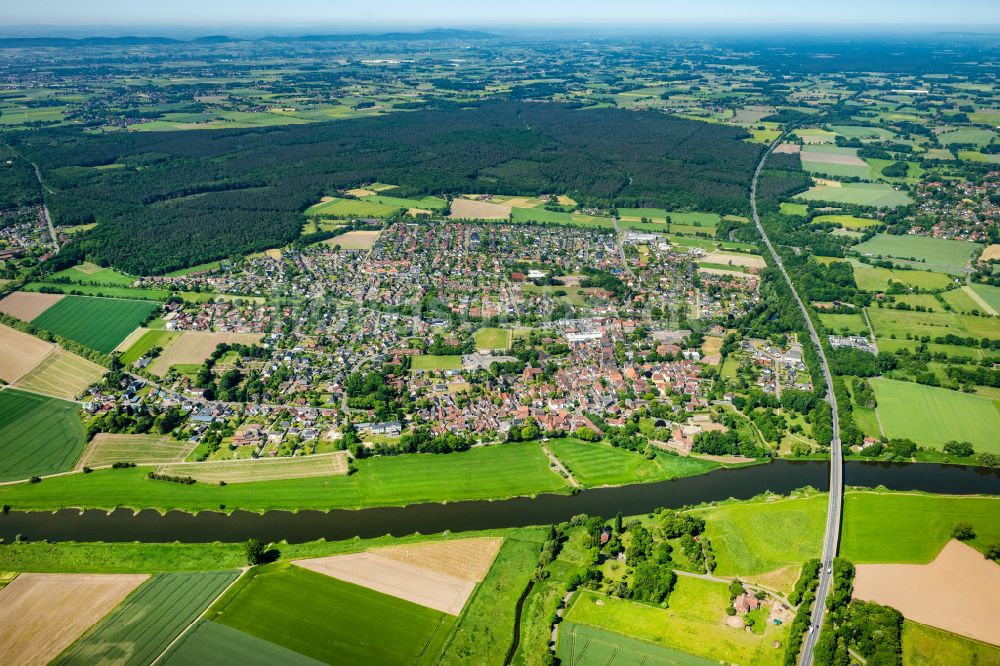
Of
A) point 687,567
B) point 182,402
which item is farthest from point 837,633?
point 182,402

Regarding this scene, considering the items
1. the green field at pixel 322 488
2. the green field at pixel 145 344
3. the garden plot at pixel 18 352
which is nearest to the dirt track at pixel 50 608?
the green field at pixel 322 488

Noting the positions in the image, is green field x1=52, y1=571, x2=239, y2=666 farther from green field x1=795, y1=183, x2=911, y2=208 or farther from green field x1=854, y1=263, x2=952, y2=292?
green field x1=795, y1=183, x2=911, y2=208

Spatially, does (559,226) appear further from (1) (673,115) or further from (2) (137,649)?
(1) (673,115)

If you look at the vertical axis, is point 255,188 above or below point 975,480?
above

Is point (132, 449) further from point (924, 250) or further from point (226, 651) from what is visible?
point (924, 250)

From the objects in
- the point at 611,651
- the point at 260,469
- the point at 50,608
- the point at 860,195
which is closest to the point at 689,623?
the point at 611,651

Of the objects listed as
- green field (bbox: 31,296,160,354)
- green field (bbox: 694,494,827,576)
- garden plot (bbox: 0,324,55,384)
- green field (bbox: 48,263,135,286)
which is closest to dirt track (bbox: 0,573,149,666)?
garden plot (bbox: 0,324,55,384)
